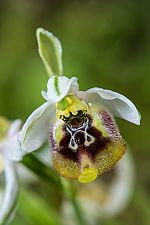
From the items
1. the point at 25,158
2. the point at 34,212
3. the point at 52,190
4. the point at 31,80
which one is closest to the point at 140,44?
the point at 31,80

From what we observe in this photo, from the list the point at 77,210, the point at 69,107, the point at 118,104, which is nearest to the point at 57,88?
the point at 69,107

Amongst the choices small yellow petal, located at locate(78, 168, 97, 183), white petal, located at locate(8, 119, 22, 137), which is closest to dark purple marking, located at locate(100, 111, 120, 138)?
small yellow petal, located at locate(78, 168, 97, 183)

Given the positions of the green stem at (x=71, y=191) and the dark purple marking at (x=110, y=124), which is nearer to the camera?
the dark purple marking at (x=110, y=124)

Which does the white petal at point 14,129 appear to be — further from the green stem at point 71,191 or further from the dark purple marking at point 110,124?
the dark purple marking at point 110,124

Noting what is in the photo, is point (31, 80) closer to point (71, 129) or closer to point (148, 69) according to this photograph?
point (148, 69)

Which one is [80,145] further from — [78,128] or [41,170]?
[41,170]

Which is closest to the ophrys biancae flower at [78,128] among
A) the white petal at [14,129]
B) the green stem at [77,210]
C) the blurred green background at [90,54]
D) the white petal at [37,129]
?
the white petal at [37,129]
